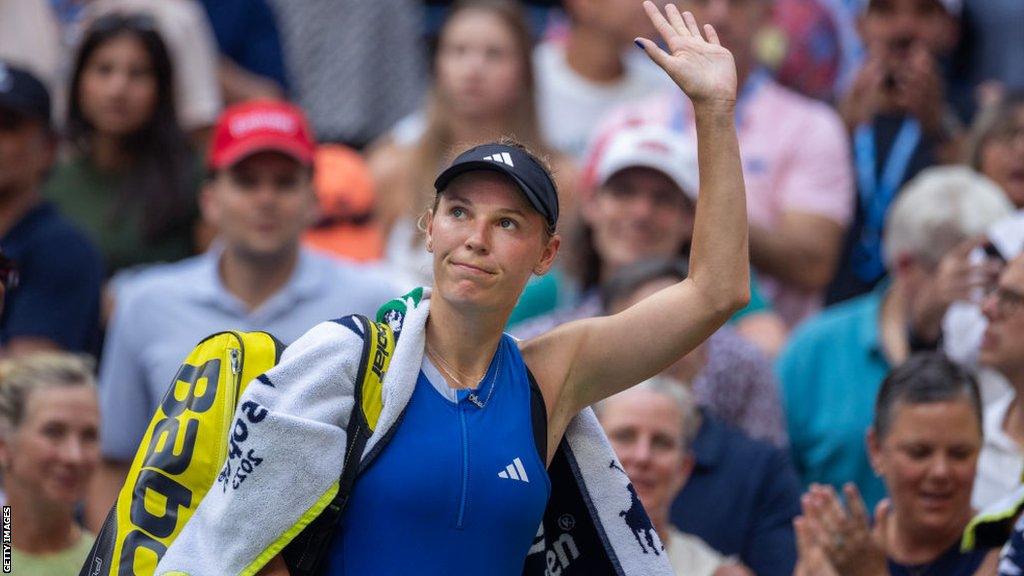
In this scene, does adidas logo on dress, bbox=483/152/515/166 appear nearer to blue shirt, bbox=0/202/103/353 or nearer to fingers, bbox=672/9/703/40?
fingers, bbox=672/9/703/40

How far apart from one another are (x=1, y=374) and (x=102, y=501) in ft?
3.24

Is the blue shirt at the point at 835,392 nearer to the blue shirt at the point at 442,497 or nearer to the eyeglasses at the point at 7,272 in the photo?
the blue shirt at the point at 442,497

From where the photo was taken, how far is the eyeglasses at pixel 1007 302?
6164 millimetres

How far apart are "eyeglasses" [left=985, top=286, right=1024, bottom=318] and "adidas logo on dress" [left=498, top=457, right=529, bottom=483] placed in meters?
2.62

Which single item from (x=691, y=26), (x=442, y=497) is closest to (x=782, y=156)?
(x=691, y=26)

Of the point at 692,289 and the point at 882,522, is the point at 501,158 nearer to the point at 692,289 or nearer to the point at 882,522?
the point at 692,289

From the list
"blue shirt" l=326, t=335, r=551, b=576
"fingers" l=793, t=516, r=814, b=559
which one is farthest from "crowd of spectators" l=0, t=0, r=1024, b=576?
"blue shirt" l=326, t=335, r=551, b=576

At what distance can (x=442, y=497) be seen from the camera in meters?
4.03

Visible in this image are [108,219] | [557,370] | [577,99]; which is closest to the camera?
[557,370]

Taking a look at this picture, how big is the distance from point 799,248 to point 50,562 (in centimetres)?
391

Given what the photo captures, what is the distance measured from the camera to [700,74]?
13.9 ft

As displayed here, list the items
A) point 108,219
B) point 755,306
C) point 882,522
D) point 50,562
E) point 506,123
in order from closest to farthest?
point 50,562 < point 882,522 < point 755,306 < point 108,219 < point 506,123

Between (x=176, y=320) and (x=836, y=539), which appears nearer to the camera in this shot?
(x=836, y=539)

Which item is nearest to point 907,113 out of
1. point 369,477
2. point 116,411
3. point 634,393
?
point 634,393
